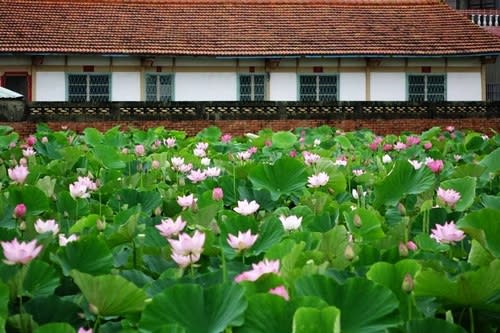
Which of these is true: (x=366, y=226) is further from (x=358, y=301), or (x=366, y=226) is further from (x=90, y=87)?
(x=90, y=87)

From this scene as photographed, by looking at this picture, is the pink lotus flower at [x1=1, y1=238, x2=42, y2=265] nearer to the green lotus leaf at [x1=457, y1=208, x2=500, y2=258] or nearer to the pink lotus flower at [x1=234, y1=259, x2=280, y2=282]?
the pink lotus flower at [x1=234, y1=259, x2=280, y2=282]

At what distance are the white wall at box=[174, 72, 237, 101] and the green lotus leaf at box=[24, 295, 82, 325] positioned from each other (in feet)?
68.2

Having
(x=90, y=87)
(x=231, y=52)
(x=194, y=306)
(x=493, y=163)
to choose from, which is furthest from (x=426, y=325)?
(x=90, y=87)

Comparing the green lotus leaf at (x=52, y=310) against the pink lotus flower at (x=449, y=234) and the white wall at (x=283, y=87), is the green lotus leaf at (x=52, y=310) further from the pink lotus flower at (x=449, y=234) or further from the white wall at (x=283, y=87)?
the white wall at (x=283, y=87)

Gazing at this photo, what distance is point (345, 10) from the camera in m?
25.1

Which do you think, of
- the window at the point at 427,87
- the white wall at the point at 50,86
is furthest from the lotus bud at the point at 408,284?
the window at the point at 427,87

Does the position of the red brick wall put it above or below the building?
below

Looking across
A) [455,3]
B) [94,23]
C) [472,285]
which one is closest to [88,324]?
[472,285]

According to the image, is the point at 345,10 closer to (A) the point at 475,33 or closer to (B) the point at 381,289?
(A) the point at 475,33

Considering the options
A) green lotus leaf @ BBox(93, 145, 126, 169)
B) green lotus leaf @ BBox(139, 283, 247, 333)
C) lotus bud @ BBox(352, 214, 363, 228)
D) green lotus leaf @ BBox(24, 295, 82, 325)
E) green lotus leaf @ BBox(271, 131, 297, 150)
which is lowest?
green lotus leaf @ BBox(24, 295, 82, 325)

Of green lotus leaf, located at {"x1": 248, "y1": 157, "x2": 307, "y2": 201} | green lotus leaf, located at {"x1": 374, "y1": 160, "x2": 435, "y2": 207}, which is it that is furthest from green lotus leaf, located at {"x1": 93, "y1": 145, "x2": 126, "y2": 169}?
green lotus leaf, located at {"x1": 374, "y1": 160, "x2": 435, "y2": 207}

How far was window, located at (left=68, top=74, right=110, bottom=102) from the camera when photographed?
2231 centimetres

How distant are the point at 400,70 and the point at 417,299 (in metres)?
22.1

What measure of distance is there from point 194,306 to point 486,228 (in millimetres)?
884
